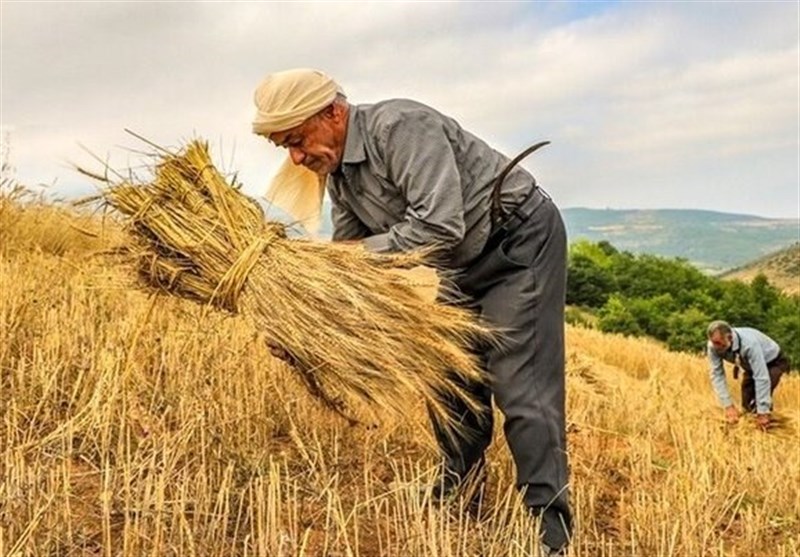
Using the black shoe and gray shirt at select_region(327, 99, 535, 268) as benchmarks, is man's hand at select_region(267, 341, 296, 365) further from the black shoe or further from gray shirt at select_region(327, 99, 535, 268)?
the black shoe

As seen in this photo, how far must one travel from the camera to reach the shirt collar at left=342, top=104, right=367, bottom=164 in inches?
123

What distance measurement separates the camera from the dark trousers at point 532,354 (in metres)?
3.21

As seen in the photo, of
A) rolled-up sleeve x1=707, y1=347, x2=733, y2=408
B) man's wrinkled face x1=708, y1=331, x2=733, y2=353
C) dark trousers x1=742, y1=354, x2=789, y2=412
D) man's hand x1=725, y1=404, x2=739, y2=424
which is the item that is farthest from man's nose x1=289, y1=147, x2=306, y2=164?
dark trousers x1=742, y1=354, x2=789, y2=412

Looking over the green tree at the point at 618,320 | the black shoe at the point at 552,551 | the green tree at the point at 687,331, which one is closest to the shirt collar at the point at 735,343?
the black shoe at the point at 552,551

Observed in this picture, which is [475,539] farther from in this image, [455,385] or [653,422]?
[653,422]

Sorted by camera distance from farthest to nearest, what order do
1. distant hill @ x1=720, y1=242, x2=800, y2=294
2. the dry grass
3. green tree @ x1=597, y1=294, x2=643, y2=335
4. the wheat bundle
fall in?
distant hill @ x1=720, y1=242, x2=800, y2=294 < green tree @ x1=597, y1=294, x2=643, y2=335 < the wheat bundle < the dry grass

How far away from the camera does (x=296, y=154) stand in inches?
124

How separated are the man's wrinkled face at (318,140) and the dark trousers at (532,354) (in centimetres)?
60

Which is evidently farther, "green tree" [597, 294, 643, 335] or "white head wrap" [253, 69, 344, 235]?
"green tree" [597, 294, 643, 335]

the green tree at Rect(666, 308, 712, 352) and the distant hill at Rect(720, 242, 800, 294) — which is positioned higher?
the distant hill at Rect(720, 242, 800, 294)

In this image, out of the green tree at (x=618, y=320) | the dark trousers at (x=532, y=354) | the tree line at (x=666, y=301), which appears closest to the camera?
the dark trousers at (x=532, y=354)

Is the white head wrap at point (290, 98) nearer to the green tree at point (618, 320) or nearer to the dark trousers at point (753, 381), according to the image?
the dark trousers at point (753, 381)

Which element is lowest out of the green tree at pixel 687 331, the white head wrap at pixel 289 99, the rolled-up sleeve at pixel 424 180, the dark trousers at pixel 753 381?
the green tree at pixel 687 331

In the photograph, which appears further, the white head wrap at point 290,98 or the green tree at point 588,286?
the green tree at point 588,286
